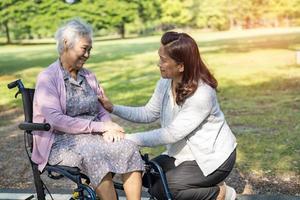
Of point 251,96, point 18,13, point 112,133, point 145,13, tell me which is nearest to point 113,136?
point 112,133

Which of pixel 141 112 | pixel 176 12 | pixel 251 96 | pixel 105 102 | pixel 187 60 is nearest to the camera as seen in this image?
pixel 187 60

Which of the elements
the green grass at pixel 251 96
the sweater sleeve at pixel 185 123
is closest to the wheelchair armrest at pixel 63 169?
the sweater sleeve at pixel 185 123

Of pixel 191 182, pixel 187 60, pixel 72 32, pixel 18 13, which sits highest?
pixel 72 32

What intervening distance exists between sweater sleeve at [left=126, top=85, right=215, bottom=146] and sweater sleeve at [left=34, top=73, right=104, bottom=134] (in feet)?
0.83

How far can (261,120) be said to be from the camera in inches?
306

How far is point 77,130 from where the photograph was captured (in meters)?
3.15

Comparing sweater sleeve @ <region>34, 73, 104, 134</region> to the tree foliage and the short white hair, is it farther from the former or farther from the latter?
the tree foliage

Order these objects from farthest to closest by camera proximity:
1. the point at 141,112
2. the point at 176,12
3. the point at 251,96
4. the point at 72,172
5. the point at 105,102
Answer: the point at 176,12
the point at 251,96
the point at 141,112
the point at 105,102
the point at 72,172

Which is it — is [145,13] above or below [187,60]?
below

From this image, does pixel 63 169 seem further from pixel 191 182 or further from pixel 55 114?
pixel 191 182

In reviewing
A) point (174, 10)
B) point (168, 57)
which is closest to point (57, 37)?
point (168, 57)

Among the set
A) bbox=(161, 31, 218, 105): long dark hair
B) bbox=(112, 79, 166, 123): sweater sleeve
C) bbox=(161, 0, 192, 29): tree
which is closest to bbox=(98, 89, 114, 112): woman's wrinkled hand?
bbox=(112, 79, 166, 123): sweater sleeve

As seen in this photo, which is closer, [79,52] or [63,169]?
[63,169]

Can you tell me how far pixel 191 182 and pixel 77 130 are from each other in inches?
29.9
